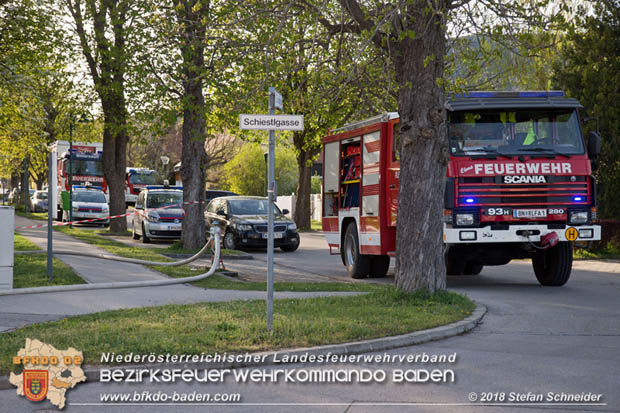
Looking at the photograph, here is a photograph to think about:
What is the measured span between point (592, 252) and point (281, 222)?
879 cm

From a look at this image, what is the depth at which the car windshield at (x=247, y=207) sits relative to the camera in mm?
24344

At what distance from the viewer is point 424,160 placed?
10.8 m

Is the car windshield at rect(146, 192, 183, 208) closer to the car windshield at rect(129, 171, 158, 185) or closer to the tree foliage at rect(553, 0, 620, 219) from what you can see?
the tree foliage at rect(553, 0, 620, 219)

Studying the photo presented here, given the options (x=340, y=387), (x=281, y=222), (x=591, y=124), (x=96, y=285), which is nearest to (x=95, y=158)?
(x=281, y=222)

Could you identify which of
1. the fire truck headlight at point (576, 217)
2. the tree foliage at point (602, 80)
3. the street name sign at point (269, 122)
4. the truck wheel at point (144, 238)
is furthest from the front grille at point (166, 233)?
the street name sign at point (269, 122)

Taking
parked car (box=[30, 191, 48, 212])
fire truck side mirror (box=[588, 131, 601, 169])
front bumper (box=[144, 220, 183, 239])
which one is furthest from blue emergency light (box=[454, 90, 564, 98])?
parked car (box=[30, 191, 48, 212])

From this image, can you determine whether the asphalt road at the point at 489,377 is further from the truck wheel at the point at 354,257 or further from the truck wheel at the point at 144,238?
the truck wheel at the point at 144,238

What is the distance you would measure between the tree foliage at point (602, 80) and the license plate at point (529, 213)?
7.90 meters

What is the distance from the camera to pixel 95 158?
44344 mm

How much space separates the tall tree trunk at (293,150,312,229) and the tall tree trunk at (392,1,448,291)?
25.7 m

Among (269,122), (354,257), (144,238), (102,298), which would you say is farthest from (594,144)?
(144,238)

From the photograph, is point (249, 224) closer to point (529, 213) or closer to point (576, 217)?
point (529, 213)

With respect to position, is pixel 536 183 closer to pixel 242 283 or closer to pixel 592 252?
pixel 242 283

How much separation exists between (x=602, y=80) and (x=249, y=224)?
1035 centimetres
